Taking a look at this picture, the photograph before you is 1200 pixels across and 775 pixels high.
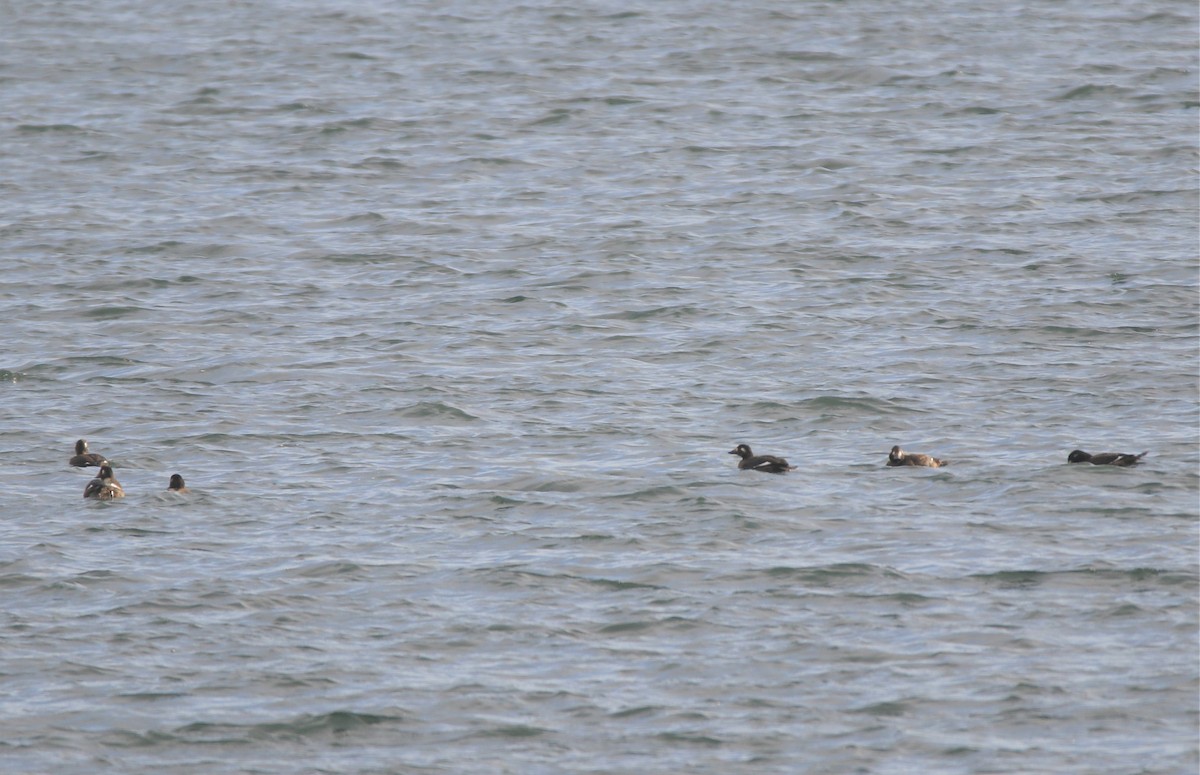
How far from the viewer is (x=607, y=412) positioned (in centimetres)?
1828

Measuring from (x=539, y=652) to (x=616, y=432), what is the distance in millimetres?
5198

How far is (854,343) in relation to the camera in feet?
67.4

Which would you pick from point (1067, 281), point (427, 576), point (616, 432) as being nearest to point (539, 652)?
point (427, 576)

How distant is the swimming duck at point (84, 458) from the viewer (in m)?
16.5

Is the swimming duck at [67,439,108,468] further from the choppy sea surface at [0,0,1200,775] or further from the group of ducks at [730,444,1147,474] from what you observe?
the group of ducks at [730,444,1147,474]

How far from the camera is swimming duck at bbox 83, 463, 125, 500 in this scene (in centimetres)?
1559

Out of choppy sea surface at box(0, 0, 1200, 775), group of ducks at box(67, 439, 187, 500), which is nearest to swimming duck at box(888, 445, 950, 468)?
choppy sea surface at box(0, 0, 1200, 775)

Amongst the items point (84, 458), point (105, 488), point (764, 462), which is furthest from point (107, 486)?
point (764, 462)

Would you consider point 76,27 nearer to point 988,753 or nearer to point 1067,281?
point 1067,281

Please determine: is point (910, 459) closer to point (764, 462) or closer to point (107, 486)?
point (764, 462)

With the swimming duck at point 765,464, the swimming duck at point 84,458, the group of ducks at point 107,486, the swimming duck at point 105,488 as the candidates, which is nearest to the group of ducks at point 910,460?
the swimming duck at point 765,464

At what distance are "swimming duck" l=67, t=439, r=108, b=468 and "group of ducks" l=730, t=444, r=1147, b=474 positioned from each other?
17.8 feet

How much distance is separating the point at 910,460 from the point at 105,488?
257 inches

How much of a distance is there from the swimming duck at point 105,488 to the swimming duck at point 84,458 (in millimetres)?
514
